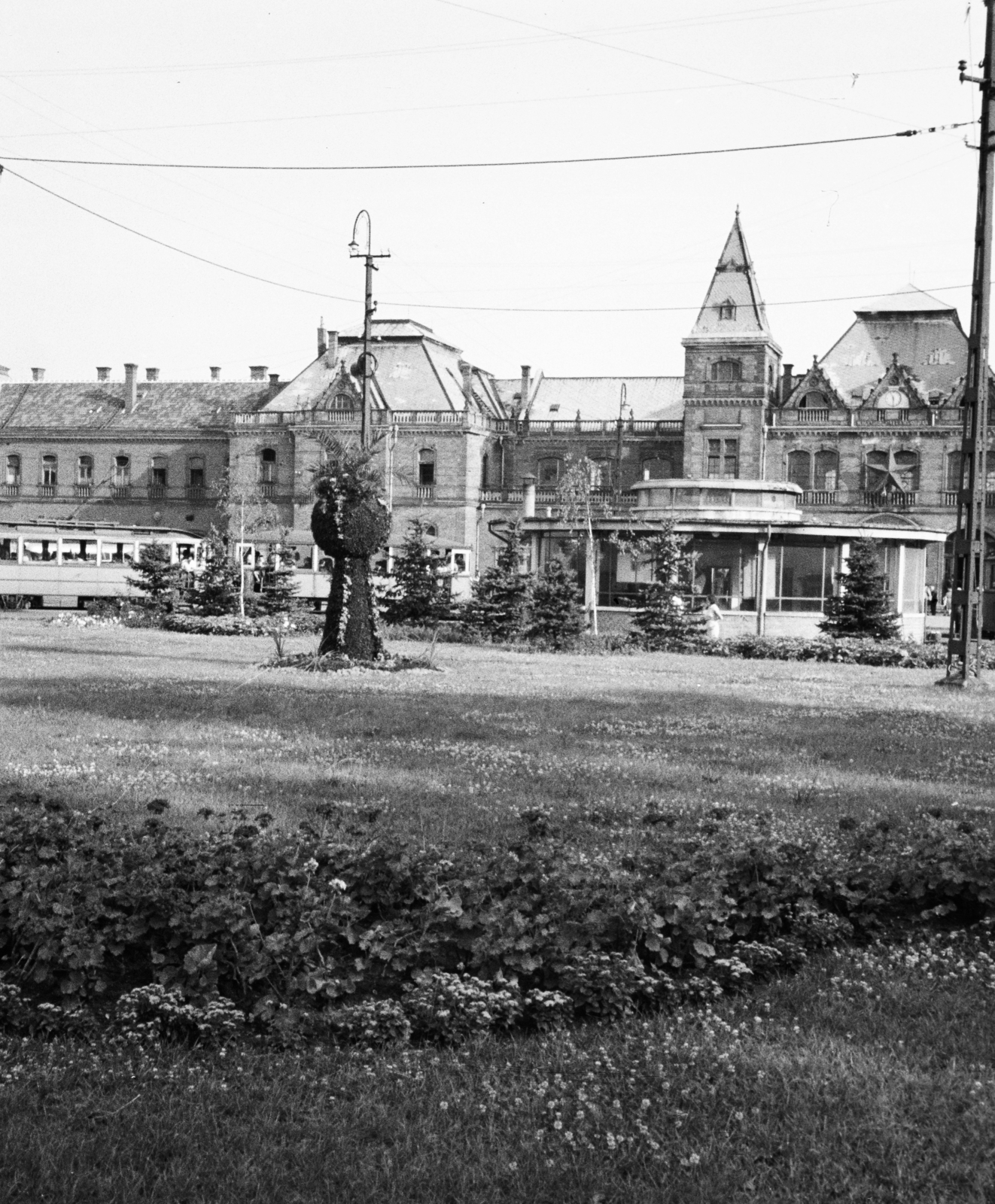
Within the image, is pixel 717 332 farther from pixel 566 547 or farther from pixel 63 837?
pixel 63 837

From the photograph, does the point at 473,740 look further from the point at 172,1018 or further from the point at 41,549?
the point at 41,549

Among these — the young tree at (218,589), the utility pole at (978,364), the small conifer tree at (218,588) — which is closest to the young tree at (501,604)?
the young tree at (218,589)

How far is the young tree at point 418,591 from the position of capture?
36.5 m

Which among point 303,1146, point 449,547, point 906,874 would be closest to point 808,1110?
point 303,1146

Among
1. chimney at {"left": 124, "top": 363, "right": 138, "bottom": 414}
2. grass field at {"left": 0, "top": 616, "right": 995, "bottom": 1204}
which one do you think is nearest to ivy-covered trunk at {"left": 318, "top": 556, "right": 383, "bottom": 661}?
grass field at {"left": 0, "top": 616, "right": 995, "bottom": 1204}

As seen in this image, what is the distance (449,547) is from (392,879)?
6262 cm

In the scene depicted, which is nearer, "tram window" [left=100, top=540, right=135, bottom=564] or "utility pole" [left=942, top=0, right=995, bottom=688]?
"utility pole" [left=942, top=0, right=995, bottom=688]

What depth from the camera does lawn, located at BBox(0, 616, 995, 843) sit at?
1073 cm

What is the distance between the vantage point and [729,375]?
72.1 metres

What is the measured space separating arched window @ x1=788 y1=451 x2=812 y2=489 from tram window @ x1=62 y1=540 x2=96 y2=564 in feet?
119

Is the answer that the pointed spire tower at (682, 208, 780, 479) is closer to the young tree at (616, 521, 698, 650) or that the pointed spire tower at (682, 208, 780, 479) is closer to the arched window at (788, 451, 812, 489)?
the arched window at (788, 451, 812, 489)

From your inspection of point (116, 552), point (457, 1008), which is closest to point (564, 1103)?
point (457, 1008)

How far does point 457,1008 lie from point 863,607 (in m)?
29.9

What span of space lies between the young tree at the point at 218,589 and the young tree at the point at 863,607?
51.5 feet
